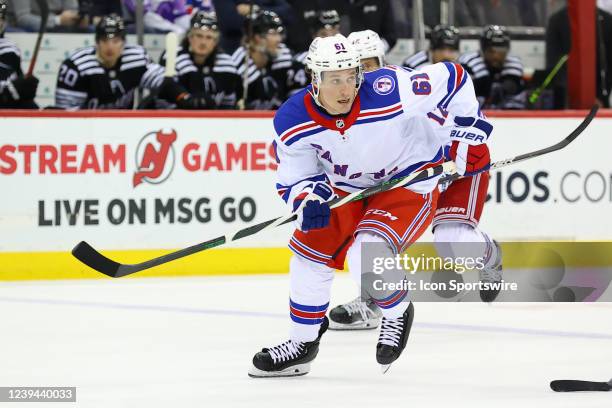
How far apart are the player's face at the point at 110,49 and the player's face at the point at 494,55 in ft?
6.99

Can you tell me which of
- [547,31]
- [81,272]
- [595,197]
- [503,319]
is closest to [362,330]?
[503,319]

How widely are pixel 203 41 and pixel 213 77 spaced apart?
22 cm

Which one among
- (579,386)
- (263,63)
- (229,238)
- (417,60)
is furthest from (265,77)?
(579,386)

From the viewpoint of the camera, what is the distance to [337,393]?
3.81 metres

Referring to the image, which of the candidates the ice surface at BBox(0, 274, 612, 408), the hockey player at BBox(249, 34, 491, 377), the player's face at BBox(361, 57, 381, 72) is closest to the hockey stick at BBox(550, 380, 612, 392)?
the ice surface at BBox(0, 274, 612, 408)

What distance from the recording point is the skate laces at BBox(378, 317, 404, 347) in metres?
4.07

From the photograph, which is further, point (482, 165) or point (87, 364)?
point (482, 165)

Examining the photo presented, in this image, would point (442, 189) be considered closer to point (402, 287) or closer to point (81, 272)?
point (402, 287)

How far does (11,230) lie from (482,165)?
2.67 m

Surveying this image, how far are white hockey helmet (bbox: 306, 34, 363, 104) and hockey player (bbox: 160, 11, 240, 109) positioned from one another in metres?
3.03

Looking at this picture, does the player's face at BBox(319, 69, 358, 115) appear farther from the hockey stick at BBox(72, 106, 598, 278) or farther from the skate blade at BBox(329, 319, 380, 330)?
the skate blade at BBox(329, 319, 380, 330)

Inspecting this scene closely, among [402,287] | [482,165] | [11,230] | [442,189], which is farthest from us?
[11,230]

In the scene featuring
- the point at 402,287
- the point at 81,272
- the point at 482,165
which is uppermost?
the point at 482,165

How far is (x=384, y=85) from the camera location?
163 inches
